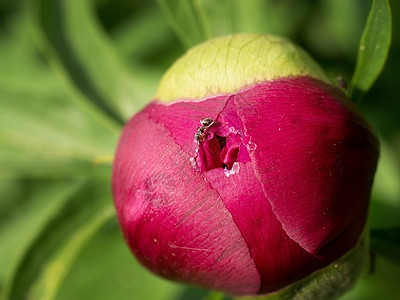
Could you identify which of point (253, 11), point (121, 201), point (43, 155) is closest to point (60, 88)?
point (43, 155)

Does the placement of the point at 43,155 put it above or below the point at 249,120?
below

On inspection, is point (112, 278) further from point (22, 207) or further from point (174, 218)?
point (174, 218)

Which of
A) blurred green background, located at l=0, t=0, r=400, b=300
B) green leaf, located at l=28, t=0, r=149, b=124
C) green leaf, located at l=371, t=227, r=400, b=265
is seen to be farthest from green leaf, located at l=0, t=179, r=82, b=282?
green leaf, located at l=371, t=227, r=400, b=265

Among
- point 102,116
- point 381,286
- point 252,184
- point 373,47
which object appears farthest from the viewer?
Result: point 381,286

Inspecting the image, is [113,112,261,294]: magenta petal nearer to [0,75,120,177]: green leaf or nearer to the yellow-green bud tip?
the yellow-green bud tip

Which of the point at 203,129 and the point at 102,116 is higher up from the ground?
the point at 203,129

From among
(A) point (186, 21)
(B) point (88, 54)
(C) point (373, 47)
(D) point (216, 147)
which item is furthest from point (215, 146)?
(B) point (88, 54)

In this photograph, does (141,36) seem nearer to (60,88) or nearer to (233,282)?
(60,88)
